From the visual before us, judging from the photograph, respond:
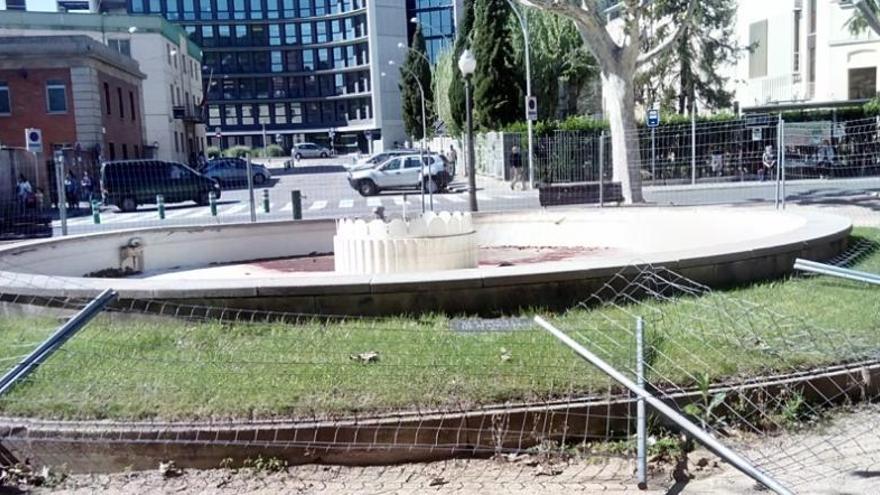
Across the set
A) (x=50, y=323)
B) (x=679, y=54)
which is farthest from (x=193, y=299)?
(x=679, y=54)

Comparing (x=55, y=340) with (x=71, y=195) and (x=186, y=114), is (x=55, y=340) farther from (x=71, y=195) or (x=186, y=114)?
(x=186, y=114)

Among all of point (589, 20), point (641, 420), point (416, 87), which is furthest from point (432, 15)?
point (641, 420)

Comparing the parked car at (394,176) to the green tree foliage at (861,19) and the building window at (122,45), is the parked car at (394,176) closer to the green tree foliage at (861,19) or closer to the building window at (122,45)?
the green tree foliage at (861,19)

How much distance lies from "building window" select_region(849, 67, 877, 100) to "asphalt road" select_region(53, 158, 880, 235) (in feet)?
36.6

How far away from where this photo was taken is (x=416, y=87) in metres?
78.6

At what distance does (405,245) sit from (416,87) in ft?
233

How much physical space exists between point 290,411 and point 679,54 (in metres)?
45.1

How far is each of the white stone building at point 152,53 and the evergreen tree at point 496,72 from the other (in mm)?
23829

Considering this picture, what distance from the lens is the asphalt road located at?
2445 cm

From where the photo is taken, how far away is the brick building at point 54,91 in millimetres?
39000

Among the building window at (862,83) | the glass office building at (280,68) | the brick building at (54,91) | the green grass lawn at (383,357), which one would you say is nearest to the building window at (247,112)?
the glass office building at (280,68)

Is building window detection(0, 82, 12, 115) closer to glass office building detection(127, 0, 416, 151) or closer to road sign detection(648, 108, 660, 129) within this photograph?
road sign detection(648, 108, 660, 129)

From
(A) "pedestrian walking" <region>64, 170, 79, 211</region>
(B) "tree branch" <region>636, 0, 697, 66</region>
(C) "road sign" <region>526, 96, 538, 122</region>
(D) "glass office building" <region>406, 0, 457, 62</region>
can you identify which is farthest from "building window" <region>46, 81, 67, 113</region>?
(D) "glass office building" <region>406, 0, 457, 62</region>

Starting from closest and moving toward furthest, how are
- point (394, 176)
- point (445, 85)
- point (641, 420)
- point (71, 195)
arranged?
1. point (641, 420)
2. point (71, 195)
3. point (394, 176)
4. point (445, 85)
